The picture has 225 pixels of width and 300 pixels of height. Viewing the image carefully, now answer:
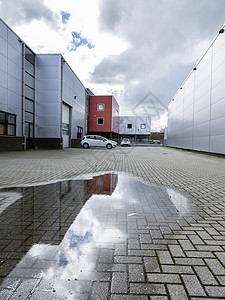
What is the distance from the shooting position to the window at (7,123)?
15.5 m

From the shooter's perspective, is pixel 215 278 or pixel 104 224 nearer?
pixel 215 278

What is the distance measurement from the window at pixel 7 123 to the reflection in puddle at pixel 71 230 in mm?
12735

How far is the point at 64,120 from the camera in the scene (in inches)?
934

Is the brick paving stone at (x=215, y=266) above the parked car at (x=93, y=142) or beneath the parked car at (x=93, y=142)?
beneath

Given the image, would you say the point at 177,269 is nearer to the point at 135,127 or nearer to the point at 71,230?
the point at 71,230

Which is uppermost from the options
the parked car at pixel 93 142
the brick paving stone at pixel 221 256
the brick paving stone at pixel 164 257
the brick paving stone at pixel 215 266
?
the parked car at pixel 93 142

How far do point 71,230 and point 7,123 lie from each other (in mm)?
15877

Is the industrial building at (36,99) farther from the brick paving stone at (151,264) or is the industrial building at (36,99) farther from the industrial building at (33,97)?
the brick paving stone at (151,264)

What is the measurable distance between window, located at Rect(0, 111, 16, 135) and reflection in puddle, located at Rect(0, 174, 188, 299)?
12.7 metres

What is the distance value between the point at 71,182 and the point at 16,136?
545 inches

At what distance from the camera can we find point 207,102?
1744 cm

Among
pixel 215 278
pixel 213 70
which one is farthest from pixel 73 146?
pixel 215 278

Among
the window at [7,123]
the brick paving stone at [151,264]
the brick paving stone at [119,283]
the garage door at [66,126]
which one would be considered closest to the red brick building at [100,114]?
the garage door at [66,126]

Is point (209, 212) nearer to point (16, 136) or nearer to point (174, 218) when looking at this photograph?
point (174, 218)
